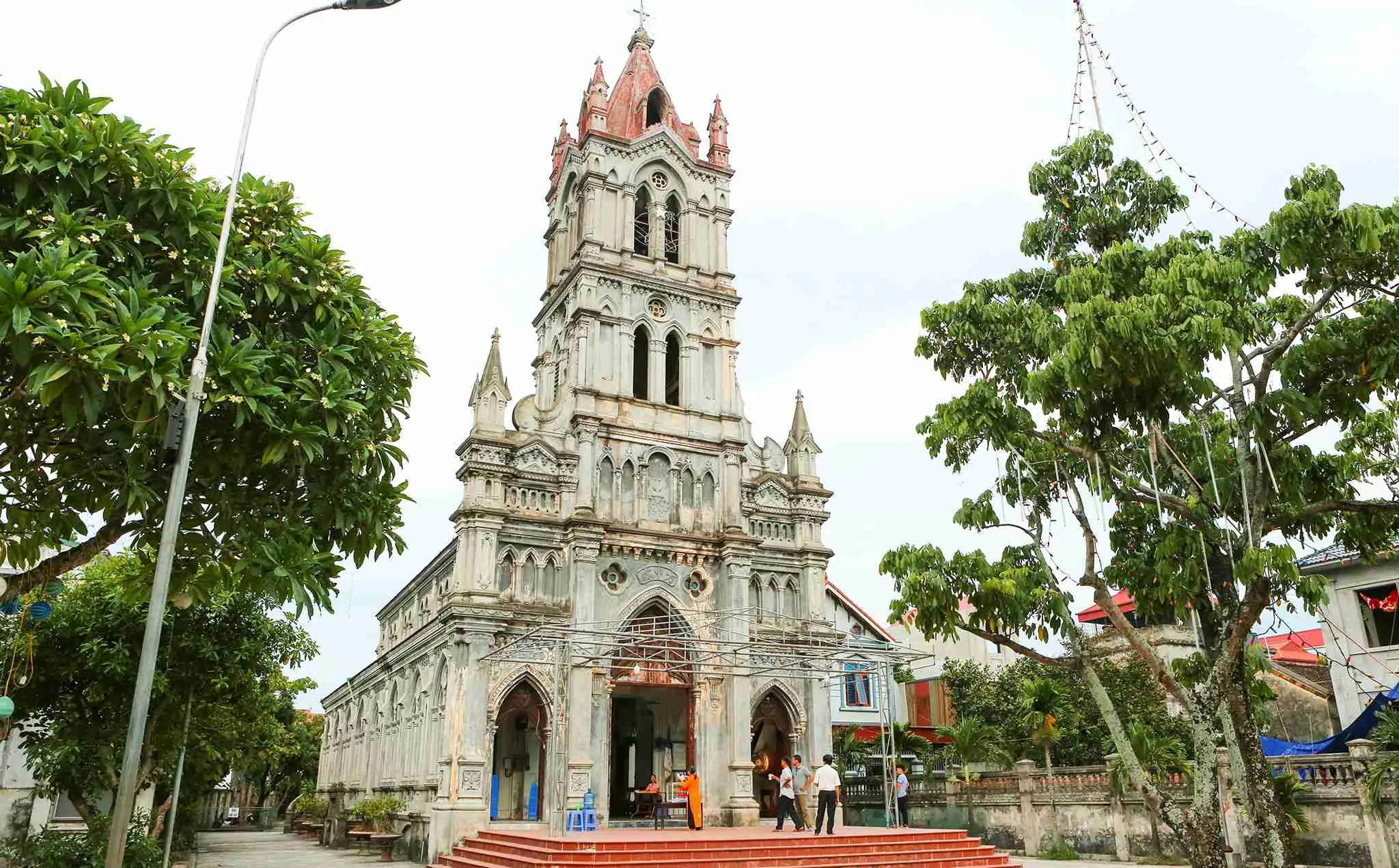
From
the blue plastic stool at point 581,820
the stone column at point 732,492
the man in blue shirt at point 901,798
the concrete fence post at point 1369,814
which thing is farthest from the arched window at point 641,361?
the concrete fence post at point 1369,814

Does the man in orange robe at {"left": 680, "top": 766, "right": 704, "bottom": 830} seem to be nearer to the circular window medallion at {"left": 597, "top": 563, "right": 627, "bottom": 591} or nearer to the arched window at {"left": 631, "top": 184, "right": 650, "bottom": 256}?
the circular window medallion at {"left": 597, "top": 563, "right": 627, "bottom": 591}

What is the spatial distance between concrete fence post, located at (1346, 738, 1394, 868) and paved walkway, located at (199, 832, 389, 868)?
23041 millimetres

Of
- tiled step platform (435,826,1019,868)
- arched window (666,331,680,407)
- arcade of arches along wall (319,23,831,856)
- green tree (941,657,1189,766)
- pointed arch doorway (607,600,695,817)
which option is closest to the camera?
tiled step platform (435,826,1019,868)

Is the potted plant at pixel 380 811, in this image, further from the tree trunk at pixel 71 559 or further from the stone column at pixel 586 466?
the tree trunk at pixel 71 559

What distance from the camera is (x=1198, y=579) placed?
15.9m

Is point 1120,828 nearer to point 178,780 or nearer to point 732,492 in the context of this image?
point 732,492

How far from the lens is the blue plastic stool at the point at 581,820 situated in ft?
78.2

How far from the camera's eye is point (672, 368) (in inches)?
1282

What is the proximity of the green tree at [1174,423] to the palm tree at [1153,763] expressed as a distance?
26.7 ft

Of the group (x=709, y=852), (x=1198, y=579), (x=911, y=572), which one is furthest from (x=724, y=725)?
(x=1198, y=579)

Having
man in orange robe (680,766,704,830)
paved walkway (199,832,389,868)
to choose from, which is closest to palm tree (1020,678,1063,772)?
man in orange robe (680,766,704,830)

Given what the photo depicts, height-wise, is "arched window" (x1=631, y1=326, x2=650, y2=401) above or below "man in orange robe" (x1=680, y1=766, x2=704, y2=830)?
above

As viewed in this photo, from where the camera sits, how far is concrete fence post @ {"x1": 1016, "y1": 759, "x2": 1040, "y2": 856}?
2697cm

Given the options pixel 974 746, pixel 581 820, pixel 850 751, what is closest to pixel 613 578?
pixel 581 820
